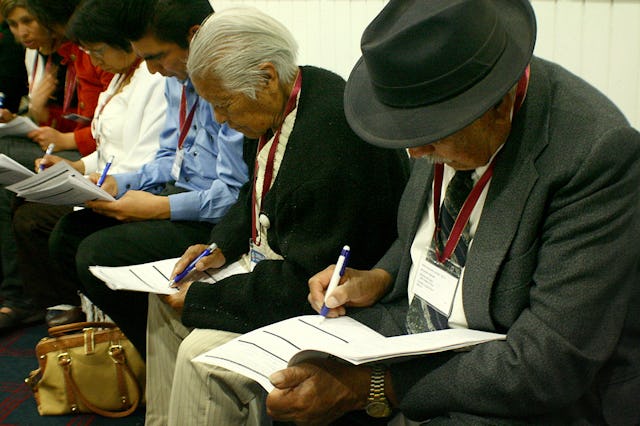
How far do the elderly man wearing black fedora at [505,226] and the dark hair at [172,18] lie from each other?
4.01 ft

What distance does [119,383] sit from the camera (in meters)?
3.06

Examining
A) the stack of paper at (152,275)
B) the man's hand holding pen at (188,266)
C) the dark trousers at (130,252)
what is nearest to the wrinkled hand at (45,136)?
the dark trousers at (130,252)

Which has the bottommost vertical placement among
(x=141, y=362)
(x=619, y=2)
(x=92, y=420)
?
(x=92, y=420)

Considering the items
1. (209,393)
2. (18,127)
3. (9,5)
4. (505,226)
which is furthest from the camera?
(9,5)

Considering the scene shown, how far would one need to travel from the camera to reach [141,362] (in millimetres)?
3092

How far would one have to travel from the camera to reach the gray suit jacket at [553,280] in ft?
4.76

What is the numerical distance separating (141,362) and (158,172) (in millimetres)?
790

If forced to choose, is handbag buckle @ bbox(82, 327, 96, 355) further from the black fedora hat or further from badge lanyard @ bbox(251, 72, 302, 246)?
the black fedora hat

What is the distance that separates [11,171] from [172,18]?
966mm

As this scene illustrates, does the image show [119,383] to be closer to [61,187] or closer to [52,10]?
[61,187]

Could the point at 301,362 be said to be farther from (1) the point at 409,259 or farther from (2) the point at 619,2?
(2) the point at 619,2

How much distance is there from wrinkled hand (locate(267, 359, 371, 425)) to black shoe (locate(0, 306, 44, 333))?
2.60 meters

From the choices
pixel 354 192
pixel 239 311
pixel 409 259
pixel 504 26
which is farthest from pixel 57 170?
pixel 504 26

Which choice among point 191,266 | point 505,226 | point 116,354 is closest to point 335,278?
point 505,226
